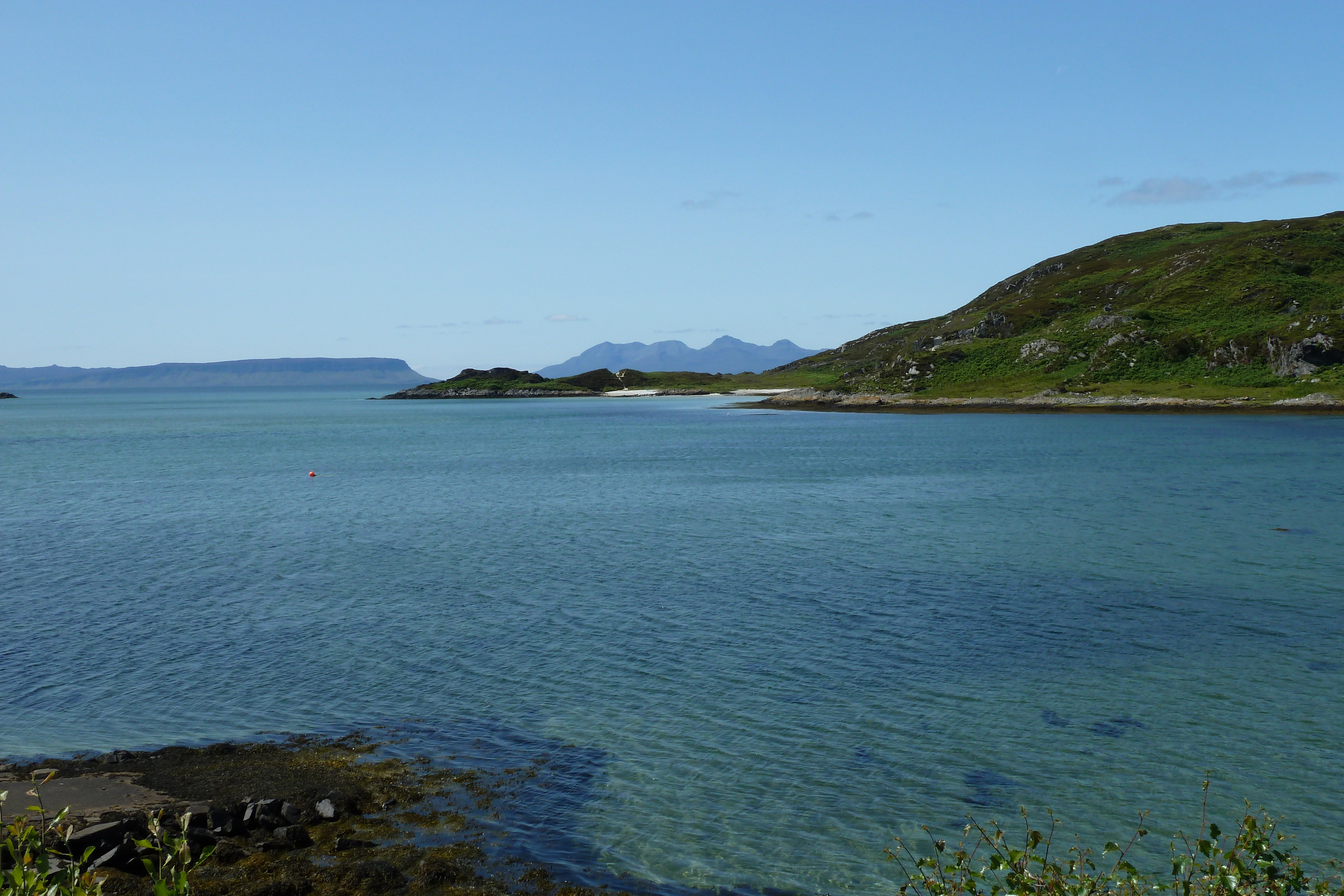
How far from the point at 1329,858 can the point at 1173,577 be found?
23057 millimetres

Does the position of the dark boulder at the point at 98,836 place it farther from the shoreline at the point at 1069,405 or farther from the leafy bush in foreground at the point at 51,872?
the shoreline at the point at 1069,405

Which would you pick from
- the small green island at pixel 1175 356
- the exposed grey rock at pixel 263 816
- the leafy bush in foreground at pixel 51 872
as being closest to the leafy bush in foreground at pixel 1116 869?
the leafy bush in foreground at pixel 51 872

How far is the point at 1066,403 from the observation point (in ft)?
476

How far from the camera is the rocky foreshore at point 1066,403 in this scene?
12306cm

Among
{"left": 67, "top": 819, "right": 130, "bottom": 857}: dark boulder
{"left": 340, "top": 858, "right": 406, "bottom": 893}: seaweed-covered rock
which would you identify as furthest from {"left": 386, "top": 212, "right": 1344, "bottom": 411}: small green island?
{"left": 67, "top": 819, "right": 130, "bottom": 857}: dark boulder

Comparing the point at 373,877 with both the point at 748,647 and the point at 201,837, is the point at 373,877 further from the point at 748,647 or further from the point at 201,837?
the point at 748,647

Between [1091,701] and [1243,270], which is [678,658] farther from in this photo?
[1243,270]

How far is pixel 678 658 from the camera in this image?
28.1m

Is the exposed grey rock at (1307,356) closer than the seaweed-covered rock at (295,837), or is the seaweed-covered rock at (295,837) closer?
the seaweed-covered rock at (295,837)

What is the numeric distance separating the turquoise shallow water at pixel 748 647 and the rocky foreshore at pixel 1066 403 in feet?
212

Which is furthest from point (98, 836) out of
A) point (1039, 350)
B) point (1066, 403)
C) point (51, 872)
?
point (1039, 350)

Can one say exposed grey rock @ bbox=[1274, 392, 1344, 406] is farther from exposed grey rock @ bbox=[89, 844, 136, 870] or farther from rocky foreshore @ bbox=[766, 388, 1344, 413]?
exposed grey rock @ bbox=[89, 844, 136, 870]

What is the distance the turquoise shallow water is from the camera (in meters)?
18.5

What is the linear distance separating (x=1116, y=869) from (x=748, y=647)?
19.3 meters
